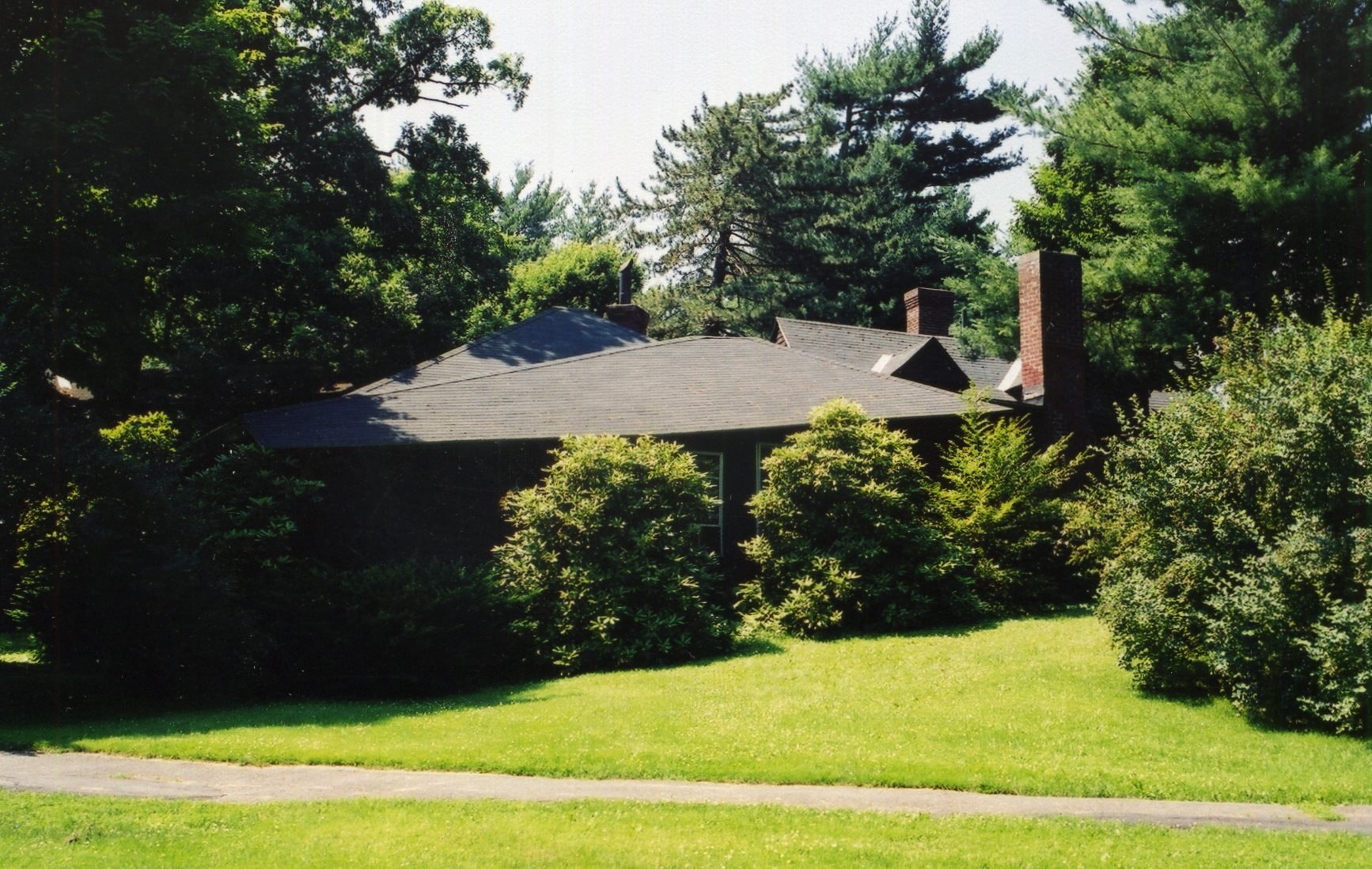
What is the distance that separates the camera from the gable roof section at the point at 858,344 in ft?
98.7

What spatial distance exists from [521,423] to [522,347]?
7.86 metres

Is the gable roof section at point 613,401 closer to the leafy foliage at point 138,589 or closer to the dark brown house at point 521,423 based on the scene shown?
Answer: the dark brown house at point 521,423

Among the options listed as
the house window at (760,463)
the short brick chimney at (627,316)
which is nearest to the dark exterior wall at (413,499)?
the house window at (760,463)

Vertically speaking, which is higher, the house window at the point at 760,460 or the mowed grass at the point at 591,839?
the house window at the point at 760,460

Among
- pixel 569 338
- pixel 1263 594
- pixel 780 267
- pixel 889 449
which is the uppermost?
pixel 780 267

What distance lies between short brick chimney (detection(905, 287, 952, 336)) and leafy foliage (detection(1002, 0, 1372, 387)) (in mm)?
10018

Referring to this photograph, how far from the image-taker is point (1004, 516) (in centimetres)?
2027

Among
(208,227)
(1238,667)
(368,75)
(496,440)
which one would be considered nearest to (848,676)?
(1238,667)

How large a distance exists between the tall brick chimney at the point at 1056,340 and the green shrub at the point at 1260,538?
932cm

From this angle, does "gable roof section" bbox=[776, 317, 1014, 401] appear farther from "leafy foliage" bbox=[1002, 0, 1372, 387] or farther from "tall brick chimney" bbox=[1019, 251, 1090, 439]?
"leafy foliage" bbox=[1002, 0, 1372, 387]

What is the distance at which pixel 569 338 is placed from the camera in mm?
29188

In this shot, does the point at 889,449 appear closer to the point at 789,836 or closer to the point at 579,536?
the point at 579,536

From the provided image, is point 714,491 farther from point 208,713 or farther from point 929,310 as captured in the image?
point 929,310

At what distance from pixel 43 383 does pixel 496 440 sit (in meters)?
6.74
